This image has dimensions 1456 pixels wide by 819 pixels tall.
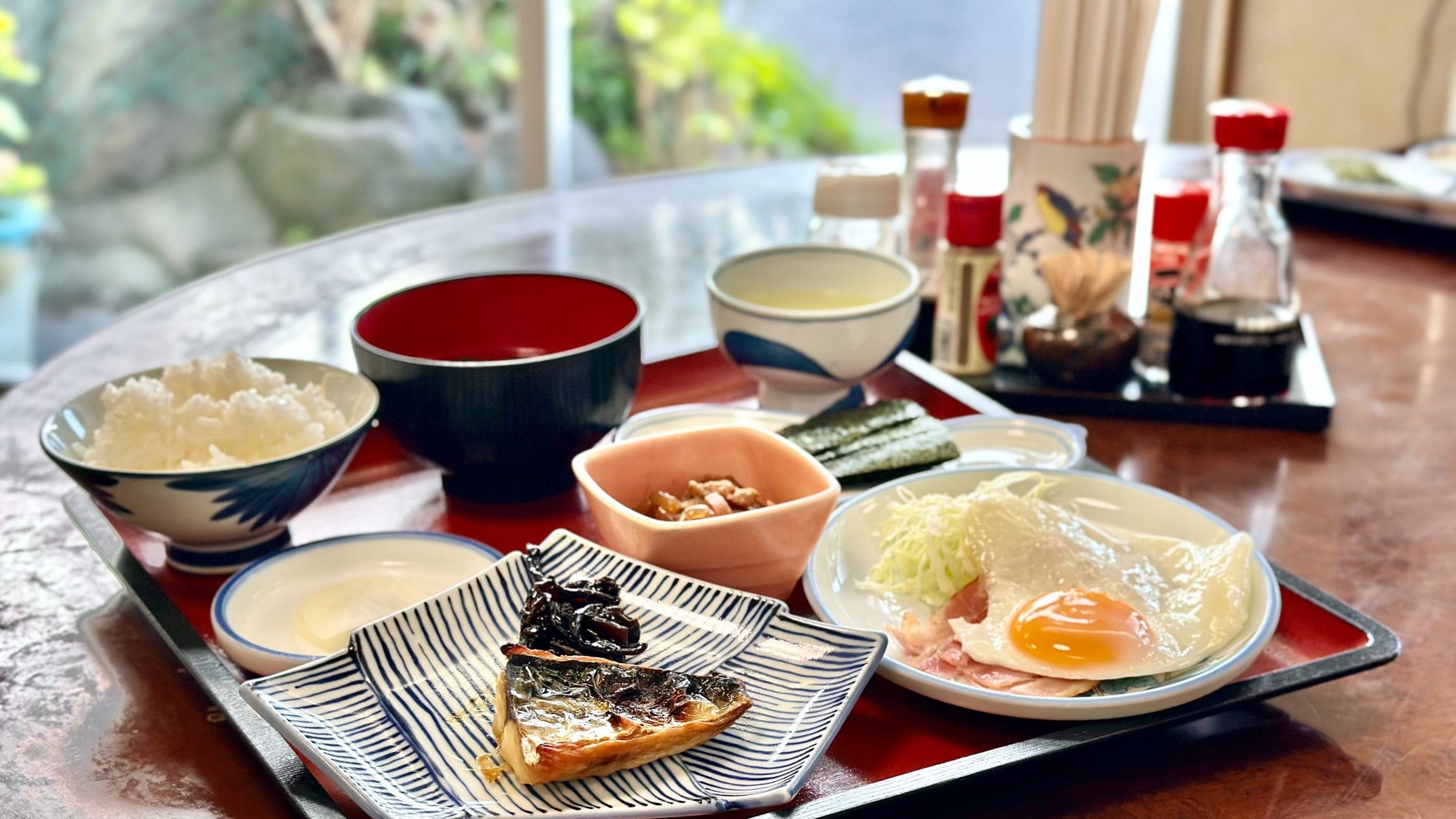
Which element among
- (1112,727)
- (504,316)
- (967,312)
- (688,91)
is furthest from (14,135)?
(1112,727)

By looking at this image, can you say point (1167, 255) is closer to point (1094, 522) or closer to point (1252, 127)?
point (1252, 127)

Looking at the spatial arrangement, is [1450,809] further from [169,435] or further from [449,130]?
[449,130]

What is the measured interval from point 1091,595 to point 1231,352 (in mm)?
619

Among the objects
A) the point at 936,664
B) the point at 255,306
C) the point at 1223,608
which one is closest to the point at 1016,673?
the point at 936,664

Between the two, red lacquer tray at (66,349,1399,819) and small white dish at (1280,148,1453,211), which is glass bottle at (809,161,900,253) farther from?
small white dish at (1280,148,1453,211)

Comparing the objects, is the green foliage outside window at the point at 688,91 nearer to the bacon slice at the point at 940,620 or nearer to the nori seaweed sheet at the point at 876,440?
the nori seaweed sheet at the point at 876,440

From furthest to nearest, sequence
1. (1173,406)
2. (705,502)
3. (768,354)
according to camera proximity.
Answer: (1173,406)
(768,354)
(705,502)

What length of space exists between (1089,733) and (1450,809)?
0.79ft

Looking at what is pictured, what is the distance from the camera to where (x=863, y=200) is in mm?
1531

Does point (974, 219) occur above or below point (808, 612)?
above

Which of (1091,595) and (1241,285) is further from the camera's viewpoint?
(1241,285)

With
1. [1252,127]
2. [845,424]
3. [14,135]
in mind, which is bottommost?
[14,135]

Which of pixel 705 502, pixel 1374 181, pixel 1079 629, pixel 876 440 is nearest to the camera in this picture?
pixel 1079 629

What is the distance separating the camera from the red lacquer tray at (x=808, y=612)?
0.81 metres
